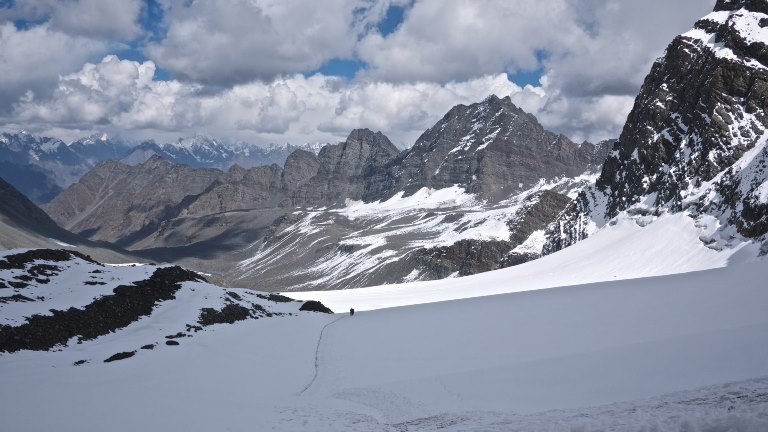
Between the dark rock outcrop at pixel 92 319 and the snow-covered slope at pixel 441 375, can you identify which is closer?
the snow-covered slope at pixel 441 375

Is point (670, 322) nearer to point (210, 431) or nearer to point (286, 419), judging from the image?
point (286, 419)

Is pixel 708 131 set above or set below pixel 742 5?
below

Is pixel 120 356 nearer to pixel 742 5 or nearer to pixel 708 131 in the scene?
pixel 708 131

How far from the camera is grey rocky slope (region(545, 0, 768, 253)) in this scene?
82.9 metres

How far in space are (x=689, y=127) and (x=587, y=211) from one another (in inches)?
1847

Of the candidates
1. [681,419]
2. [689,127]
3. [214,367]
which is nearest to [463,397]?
[681,419]

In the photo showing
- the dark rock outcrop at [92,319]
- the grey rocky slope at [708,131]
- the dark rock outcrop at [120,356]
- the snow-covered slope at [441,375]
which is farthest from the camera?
the grey rocky slope at [708,131]

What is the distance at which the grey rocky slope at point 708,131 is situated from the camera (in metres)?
82.9

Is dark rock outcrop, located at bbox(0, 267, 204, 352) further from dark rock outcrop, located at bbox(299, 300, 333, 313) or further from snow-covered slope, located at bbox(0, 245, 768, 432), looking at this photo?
dark rock outcrop, located at bbox(299, 300, 333, 313)

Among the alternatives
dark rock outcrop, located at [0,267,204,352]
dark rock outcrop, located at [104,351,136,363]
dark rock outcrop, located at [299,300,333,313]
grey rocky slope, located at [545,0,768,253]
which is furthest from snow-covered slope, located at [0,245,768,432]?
grey rocky slope, located at [545,0,768,253]

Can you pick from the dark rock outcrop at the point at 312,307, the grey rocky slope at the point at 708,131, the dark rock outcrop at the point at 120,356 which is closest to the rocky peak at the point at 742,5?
the grey rocky slope at the point at 708,131

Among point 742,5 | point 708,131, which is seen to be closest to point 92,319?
point 708,131

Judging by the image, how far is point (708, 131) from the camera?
4099 inches

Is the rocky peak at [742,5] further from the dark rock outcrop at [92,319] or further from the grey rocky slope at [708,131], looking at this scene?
the dark rock outcrop at [92,319]
